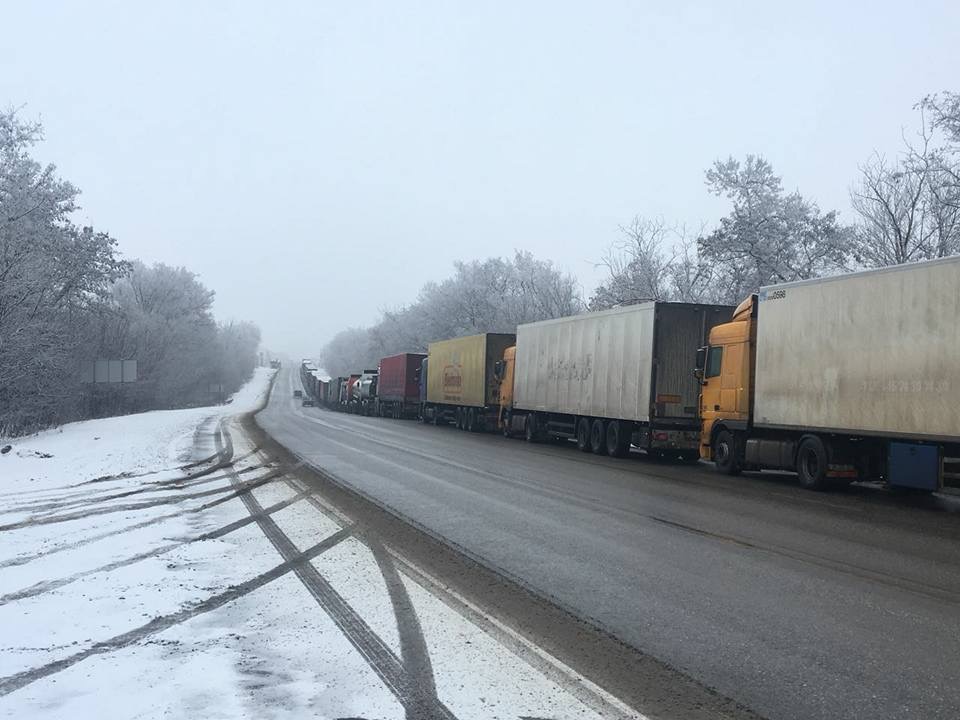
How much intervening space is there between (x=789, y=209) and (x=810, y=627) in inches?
1339

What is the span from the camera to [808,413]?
1480 centimetres

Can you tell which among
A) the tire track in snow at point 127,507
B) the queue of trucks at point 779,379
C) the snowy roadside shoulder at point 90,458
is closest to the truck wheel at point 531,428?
the queue of trucks at point 779,379

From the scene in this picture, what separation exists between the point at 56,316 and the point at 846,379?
3558 cm

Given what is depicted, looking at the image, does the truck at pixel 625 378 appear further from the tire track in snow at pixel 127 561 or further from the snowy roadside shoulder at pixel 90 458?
the tire track in snow at pixel 127 561

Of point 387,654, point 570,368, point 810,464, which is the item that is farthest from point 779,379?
point 387,654

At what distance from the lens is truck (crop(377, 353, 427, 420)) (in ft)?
160

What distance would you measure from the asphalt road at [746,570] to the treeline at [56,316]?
19.8 m

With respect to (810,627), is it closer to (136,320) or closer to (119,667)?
(119,667)

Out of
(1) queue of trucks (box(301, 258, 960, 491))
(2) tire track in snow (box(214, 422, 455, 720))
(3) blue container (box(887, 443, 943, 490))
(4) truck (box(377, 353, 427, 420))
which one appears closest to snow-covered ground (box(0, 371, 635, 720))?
(2) tire track in snow (box(214, 422, 455, 720))

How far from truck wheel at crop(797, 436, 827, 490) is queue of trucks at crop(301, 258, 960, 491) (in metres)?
0.03

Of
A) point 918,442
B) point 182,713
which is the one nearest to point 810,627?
point 182,713

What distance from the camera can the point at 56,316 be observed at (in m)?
37.5

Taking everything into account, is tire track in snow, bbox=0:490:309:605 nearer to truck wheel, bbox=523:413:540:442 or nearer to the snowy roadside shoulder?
the snowy roadside shoulder

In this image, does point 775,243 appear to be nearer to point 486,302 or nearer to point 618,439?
point 618,439
